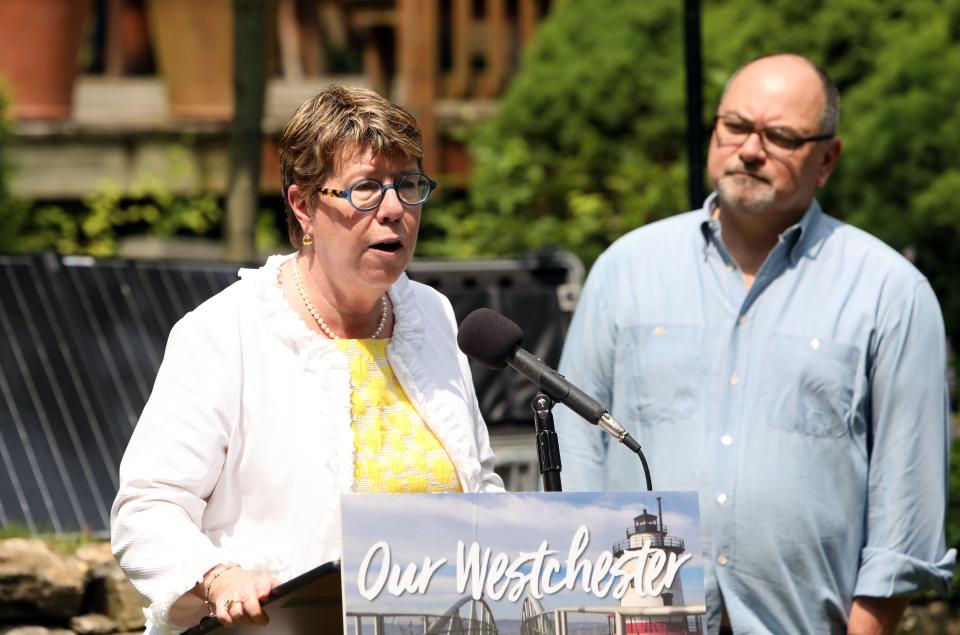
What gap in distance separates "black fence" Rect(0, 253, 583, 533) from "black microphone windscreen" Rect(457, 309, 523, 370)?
8.72ft

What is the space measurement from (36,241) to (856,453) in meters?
7.56

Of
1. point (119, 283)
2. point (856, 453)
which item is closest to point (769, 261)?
point (856, 453)

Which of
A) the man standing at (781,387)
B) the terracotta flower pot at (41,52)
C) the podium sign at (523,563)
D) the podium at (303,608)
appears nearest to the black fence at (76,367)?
the man standing at (781,387)

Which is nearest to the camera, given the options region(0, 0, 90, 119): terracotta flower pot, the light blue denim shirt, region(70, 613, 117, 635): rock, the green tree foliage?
the light blue denim shirt

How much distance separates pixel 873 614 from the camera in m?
4.30

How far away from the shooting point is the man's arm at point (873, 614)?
429 centimetres

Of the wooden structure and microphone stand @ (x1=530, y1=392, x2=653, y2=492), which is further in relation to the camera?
the wooden structure

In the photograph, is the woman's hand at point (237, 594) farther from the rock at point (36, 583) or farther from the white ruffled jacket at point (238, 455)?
the rock at point (36, 583)

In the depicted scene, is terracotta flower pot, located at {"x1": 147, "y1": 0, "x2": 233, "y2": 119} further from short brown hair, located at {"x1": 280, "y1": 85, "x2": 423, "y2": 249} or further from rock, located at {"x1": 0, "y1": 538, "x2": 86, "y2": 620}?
short brown hair, located at {"x1": 280, "y1": 85, "x2": 423, "y2": 249}

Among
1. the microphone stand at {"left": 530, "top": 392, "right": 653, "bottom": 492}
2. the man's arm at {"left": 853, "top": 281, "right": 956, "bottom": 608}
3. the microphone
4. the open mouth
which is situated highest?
the open mouth

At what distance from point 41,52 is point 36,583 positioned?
20.8 ft

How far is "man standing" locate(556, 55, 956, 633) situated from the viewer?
4277 millimetres

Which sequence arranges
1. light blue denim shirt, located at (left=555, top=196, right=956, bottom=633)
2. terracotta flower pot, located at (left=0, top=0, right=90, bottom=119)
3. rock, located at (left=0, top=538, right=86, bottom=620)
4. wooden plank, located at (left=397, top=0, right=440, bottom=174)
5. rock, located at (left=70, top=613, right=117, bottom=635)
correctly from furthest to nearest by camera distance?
wooden plank, located at (left=397, top=0, right=440, bottom=174) < terracotta flower pot, located at (left=0, top=0, right=90, bottom=119) < rock, located at (left=70, top=613, right=117, bottom=635) < rock, located at (left=0, top=538, right=86, bottom=620) < light blue denim shirt, located at (left=555, top=196, right=956, bottom=633)

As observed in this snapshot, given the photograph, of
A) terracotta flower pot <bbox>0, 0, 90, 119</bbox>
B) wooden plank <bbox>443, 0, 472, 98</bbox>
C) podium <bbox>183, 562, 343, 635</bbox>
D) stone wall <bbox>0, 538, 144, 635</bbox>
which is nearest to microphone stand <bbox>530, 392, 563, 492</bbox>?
podium <bbox>183, 562, 343, 635</bbox>
